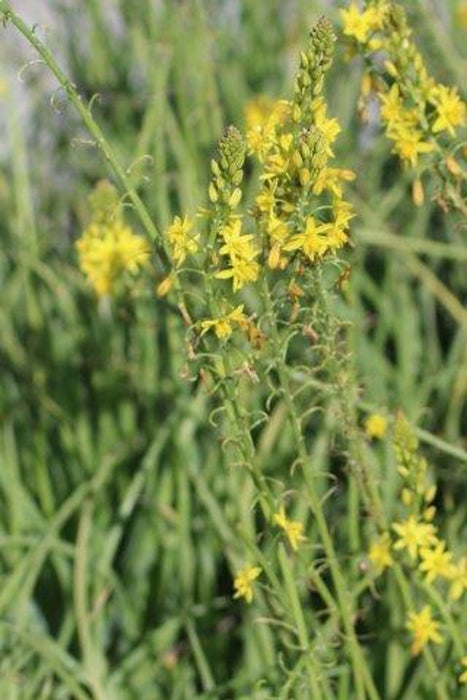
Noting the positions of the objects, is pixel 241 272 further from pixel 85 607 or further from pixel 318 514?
pixel 85 607

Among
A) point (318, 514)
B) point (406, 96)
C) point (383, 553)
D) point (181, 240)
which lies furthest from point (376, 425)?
point (181, 240)

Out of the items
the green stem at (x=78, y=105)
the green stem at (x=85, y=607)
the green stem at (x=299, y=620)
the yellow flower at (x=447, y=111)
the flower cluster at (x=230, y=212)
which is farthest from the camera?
the green stem at (x=85, y=607)

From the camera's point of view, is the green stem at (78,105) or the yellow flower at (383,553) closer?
the green stem at (78,105)

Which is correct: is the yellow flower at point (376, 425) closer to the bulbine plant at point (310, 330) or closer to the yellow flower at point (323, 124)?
the bulbine plant at point (310, 330)

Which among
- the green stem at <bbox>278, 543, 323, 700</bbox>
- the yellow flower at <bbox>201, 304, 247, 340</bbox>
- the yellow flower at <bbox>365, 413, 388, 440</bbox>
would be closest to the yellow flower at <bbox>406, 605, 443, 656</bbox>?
the green stem at <bbox>278, 543, 323, 700</bbox>

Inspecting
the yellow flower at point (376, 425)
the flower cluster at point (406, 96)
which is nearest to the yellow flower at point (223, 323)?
the flower cluster at point (406, 96)

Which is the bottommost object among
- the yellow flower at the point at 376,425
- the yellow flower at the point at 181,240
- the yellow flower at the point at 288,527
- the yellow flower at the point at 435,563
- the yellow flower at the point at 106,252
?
the yellow flower at the point at 435,563
